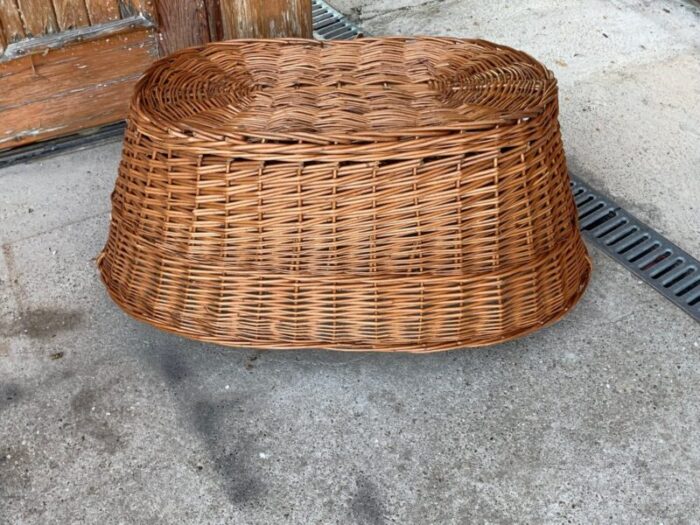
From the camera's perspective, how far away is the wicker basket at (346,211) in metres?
1.55

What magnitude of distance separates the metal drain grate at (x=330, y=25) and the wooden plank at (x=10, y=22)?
1176mm

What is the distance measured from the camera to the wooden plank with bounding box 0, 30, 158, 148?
238cm

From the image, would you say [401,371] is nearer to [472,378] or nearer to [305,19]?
[472,378]

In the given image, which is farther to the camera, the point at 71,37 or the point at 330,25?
the point at 330,25

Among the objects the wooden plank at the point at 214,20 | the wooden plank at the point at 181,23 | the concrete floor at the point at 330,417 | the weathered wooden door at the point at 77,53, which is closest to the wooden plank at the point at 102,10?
the weathered wooden door at the point at 77,53

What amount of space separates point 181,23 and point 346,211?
1196mm

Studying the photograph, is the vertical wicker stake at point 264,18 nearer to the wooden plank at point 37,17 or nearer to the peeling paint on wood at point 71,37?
the peeling paint on wood at point 71,37

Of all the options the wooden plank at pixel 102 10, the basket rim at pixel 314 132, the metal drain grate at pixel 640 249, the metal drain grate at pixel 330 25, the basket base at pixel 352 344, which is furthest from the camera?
the metal drain grate at pixel 330 25

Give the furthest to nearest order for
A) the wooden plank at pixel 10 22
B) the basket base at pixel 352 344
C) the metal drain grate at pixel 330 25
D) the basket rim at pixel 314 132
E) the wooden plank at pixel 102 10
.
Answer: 1. the metal drain grate at pixel 330 25
2. the wooden plank at pixel 102 10
3. the wooden plank at pixel 10 22
4. the basket base at pixel 352 344
5. the basket rim at pixel 314 132

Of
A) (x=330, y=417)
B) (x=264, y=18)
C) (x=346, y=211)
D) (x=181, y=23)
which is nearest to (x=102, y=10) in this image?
(x=181, y=23)

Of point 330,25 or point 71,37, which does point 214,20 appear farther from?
point 330,25

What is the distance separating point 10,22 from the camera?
2.24m

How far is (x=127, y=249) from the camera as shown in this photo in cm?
178

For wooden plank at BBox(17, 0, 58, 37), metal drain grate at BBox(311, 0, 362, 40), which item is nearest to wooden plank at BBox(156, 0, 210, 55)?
wooden plank at BBox(17, 0, 58, 37)
